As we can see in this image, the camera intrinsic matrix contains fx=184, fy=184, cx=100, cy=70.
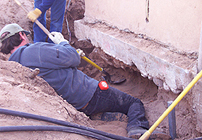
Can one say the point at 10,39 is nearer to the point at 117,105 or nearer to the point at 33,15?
the point at 33,15

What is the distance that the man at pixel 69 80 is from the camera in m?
1.84

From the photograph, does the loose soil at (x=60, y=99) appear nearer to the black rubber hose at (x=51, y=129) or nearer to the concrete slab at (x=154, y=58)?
the black rubber hose at (x=51, y=129)

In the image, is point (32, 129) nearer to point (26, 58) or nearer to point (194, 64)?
point (26, 58)

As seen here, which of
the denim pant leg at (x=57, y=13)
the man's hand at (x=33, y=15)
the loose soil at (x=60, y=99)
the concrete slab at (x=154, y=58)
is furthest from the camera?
the denim pant leg at (x=57, y=13)

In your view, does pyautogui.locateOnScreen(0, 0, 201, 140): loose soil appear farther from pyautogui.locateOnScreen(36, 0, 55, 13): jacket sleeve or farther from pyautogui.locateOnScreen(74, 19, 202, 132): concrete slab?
pyautogui.locateOnScreen(36, 0, 55, 13): jacket sleeve

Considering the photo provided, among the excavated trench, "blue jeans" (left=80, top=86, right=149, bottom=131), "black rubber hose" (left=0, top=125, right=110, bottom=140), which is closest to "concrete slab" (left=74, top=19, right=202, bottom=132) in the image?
the excavated trench

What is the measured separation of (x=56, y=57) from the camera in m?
1.87

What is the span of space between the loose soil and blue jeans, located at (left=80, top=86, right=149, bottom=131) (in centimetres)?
15

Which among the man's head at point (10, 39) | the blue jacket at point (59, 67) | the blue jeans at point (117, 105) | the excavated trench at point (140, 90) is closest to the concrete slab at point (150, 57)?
the excavated trench at point (140, 90)

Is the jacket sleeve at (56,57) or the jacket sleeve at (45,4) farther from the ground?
the jacket sleeve at (45,4)

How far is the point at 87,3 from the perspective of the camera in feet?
12.7

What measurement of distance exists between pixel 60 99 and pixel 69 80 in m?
0.44

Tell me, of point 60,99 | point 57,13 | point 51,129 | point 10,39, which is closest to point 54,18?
point 57,13

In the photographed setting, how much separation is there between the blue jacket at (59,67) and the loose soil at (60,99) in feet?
0.56
